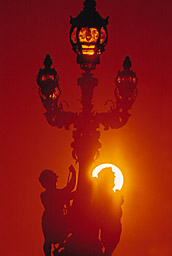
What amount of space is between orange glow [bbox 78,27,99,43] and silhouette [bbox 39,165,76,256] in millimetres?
981

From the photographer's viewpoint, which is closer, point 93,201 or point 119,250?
point 93,201

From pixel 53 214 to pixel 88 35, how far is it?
1296 mm

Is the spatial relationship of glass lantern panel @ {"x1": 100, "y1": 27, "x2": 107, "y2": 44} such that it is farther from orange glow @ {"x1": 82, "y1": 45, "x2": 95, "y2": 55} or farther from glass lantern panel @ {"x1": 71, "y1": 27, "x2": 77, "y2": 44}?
glass lantern panel @ {"x1": 71, "y1": 27, "x2": 77, "y2": 44}

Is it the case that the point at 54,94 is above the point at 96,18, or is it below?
below

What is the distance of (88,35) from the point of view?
313 centimetres

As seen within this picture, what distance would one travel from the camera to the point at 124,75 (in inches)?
128

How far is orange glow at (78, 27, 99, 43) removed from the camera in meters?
3.13

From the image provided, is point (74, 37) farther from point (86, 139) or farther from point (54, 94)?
point (86, 139)

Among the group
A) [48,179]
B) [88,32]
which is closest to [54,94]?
[88,32]

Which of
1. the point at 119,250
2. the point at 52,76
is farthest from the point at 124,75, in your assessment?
the point at 119,250

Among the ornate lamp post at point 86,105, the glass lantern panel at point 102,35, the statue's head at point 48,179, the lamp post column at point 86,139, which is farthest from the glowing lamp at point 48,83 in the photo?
the statue's head at point 48,179

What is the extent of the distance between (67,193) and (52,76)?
2.80 ft

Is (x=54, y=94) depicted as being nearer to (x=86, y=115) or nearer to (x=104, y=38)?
(x=86, y=115)

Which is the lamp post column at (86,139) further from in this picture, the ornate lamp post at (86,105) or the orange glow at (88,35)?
the orange glow at (88,35)
